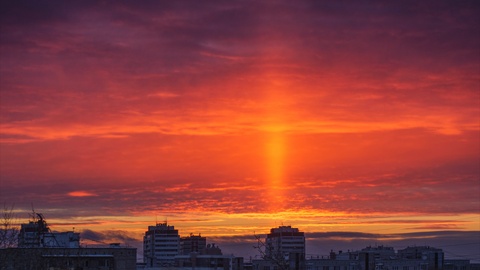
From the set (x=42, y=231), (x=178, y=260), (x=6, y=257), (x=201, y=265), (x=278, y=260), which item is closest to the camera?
(x=278, y=260)

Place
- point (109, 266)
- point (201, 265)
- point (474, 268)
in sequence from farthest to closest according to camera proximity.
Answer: point (474, 268) → point (201, 265) → point (109, 266)

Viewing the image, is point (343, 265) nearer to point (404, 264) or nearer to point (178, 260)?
point (404, 264)

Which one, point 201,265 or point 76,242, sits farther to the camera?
point 201,265

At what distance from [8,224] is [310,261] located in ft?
453

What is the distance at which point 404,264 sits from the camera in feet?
591

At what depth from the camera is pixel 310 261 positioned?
6949 inches

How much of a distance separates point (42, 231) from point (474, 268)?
395ft

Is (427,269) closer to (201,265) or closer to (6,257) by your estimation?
(201,265)

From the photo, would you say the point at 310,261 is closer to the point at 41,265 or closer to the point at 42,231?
the point at 42,231

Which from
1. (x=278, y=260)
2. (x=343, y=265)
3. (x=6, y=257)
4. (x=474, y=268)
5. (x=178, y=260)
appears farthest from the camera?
(x=474, y=268)

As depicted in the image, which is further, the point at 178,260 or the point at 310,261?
the point at 310,261

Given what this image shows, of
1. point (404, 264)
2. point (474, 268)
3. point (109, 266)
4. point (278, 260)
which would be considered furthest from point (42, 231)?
point (474, 268)

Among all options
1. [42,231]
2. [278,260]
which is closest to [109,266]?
[42,231]

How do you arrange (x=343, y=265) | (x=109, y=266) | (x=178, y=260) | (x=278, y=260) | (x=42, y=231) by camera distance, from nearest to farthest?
(x=278, y=260) < (x=42, y=231) < (x=109, y=266) < (x=178, y=260) < (x=343, y=265)
